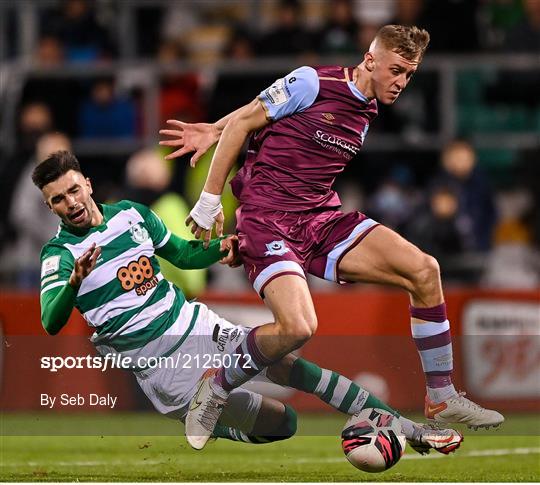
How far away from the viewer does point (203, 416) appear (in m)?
8.02

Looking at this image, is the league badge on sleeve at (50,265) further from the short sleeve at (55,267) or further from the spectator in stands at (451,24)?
the spectator in stands at (451,24)

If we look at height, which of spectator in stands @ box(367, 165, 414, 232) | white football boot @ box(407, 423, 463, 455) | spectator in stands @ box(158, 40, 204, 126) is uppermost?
white football boot @ box(407, 423, 463, 455)

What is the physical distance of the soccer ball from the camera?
7762 millimetres

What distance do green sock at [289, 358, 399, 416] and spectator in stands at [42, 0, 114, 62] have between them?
783 cm

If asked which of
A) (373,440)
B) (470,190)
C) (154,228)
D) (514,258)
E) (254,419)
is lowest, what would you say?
(514,258)

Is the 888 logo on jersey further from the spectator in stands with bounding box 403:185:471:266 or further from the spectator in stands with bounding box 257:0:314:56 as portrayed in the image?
the spectator in stands with bounding box 257:0:314:56

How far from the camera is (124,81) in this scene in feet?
46.9

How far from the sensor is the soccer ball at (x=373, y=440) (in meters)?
7.76

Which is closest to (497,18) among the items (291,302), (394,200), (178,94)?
(394,200)

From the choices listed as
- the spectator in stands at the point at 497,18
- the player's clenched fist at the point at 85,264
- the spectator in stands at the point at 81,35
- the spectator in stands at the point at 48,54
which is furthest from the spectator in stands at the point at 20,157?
the player's clenched fist at the point at 85,264

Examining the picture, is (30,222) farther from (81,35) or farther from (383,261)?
(383,261)

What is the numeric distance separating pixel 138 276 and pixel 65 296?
27.5 inches

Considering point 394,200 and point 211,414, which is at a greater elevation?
point 211,414

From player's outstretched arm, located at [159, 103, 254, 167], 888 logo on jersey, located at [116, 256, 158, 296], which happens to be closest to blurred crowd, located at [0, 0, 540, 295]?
player's outstretched arm, located at [159, 103, 254, 167]
